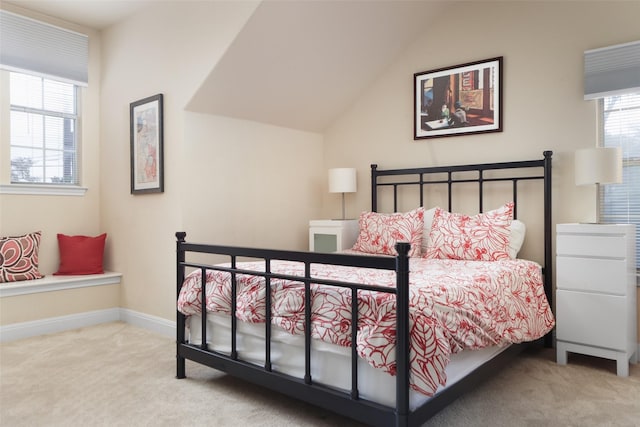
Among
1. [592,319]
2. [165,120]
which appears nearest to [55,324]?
[165,120]

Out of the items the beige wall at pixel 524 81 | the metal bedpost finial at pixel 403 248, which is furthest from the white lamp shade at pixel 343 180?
the metal bedpost finial at pixel 403 248

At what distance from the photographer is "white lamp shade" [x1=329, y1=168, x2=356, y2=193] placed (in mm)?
4020

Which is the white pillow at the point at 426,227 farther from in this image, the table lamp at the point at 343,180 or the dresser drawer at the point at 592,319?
the dresser drawer at the point at 592,319

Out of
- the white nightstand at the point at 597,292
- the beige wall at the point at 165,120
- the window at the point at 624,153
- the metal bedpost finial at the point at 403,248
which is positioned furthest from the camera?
the beige wall at the point at 165,120

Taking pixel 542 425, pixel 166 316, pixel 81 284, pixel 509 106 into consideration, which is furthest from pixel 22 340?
pixel 509 106

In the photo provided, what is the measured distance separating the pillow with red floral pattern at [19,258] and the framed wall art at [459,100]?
130 inches

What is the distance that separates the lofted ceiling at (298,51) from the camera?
3162 millimetres

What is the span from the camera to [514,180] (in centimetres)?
331

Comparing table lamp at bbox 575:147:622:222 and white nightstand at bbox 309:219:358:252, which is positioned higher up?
table lamp at bbox 575:147:622:222

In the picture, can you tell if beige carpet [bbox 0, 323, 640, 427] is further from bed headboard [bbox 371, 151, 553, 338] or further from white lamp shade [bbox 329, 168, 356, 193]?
white lamp shade [bbox 329, 168, 356, 193]

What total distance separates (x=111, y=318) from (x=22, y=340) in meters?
0.69

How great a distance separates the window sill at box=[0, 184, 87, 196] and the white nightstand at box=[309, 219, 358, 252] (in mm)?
2150

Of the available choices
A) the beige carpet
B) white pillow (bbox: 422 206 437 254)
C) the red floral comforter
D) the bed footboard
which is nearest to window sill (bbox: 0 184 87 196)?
Answer: the beige carpet

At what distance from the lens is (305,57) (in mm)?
3510
